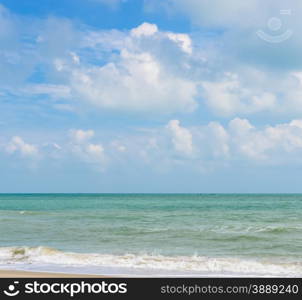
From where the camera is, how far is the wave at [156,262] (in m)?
13.2

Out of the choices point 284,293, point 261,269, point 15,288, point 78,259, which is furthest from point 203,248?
point 15,288

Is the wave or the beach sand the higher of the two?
the wave

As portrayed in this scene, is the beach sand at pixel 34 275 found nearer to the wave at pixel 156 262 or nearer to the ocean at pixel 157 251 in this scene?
the ocean at pixel 157 251

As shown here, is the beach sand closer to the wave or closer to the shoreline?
the shoreline

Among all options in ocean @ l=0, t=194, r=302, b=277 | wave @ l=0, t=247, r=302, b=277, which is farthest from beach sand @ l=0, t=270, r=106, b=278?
wave @ l=0, t=247, r=302, b=277

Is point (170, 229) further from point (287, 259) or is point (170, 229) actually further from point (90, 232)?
point (287, 259)

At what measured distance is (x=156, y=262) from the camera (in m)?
14.3

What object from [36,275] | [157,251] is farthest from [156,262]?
[36,275]

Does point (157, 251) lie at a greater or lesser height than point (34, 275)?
greater

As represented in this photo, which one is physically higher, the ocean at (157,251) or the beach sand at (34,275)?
the ocean at (157,251)

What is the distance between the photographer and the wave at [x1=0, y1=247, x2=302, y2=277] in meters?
13.2

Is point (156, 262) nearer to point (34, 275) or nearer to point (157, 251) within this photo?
point (157, 251)

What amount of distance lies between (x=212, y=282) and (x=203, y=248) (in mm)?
8081

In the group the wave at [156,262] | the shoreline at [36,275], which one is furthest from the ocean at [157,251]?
the shoreline at [36,275]
